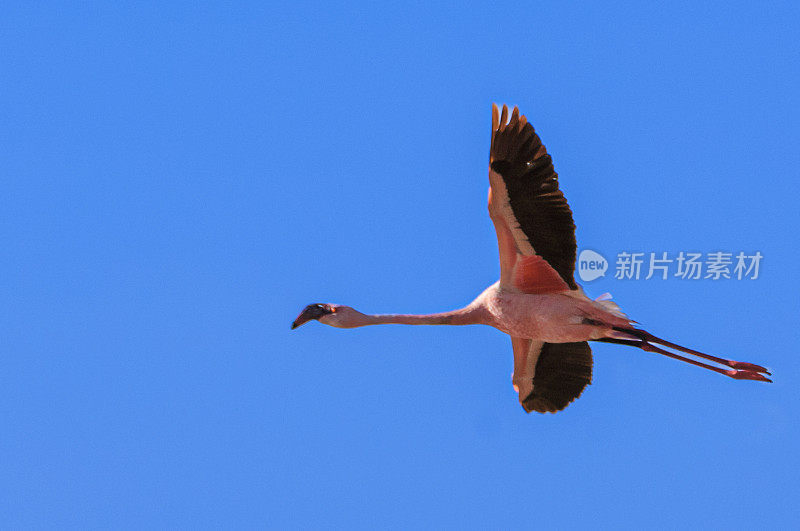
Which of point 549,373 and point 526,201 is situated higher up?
point 526,201

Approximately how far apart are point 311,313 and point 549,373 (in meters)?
4.04

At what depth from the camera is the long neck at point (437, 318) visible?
1642 cm

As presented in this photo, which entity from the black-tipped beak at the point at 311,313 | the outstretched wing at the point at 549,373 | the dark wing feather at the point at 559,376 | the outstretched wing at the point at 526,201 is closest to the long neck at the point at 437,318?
the black-tipped beak at the point at 311,313

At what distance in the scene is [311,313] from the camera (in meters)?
16.6

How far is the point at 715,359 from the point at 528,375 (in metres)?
3.20

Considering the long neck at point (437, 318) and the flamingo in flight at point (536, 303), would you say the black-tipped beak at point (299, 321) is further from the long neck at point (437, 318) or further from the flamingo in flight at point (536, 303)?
the long neck at point (437, 318)

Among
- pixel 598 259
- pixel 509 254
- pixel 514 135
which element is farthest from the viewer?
pixel 598 259

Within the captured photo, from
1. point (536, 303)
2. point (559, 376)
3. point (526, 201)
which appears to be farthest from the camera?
point (559, 376)

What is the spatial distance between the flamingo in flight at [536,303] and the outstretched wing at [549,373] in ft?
0.05

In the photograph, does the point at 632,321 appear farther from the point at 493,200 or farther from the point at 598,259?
the point at 493,200

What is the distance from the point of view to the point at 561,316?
51.9ft

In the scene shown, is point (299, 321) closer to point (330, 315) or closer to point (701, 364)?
point (330, 315)

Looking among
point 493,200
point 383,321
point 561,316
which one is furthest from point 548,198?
point 383,321

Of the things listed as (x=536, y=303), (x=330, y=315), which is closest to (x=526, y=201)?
(x=536, y=303)
